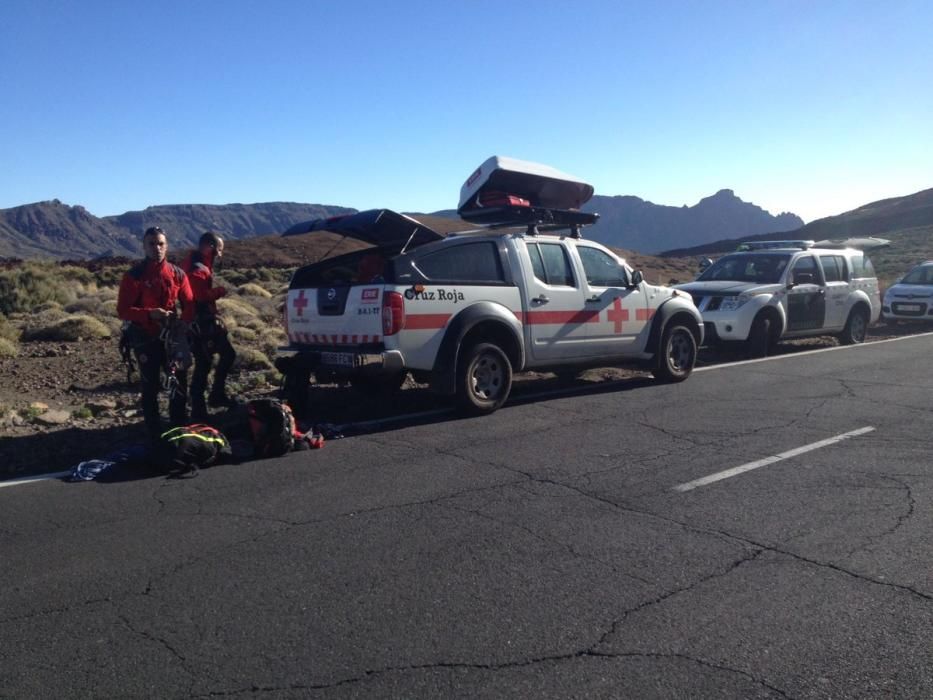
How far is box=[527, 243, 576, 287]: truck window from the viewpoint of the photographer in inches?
387

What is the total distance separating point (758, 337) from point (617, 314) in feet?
15.7

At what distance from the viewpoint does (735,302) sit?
1430 centimetres

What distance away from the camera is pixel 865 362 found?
13.7m

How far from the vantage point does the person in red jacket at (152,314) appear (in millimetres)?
7426

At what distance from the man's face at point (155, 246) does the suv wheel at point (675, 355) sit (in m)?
6.42

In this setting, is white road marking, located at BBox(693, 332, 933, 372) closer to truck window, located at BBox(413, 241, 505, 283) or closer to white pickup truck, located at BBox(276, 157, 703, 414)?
white pickup truck, located at BBox(276, 157, 703, 414)

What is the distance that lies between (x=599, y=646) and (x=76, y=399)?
8.58 meters

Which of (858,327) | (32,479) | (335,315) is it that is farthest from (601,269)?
(858,327)

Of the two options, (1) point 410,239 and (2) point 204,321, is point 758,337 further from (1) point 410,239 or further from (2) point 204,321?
(2) point 204,321

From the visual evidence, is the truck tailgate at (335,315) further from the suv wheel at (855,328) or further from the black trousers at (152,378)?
the suv wheel at (855,328)

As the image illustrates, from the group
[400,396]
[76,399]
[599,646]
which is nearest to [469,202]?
[400,396]

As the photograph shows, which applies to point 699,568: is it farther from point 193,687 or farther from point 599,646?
point 193,687

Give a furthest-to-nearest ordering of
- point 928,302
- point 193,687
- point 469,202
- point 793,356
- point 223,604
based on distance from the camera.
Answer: point 928,302, point 793,356, point 469,202, point 223,604, point 193,687

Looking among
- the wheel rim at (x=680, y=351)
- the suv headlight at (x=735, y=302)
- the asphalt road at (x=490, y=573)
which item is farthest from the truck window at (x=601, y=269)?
the suv headlight at (x=735, y=302)
